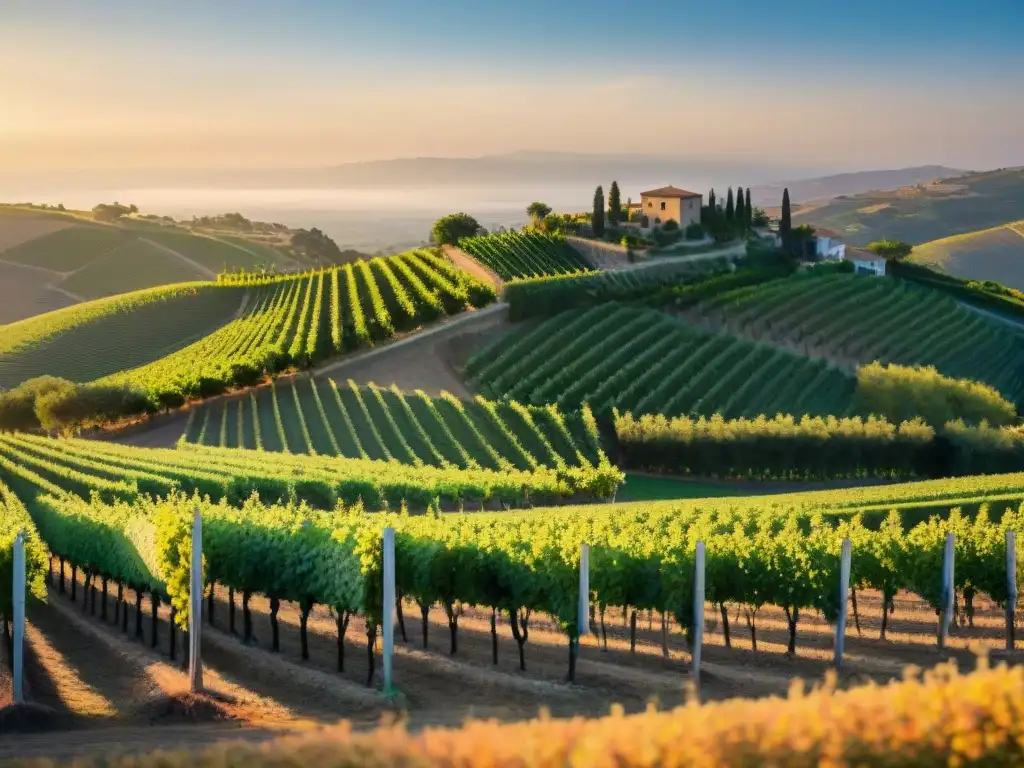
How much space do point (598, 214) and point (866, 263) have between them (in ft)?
84.6

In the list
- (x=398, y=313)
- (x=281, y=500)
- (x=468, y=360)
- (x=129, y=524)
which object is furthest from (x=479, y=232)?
Answer: (x=129, y=524)

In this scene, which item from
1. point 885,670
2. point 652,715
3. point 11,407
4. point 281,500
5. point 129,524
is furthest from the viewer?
point 11,407

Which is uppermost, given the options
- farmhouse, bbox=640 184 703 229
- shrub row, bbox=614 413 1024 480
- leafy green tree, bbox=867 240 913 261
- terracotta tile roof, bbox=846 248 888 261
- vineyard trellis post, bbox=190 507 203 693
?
farmhouse, bbox=640 184 703 229

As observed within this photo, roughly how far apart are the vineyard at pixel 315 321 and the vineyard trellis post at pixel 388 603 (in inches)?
1476

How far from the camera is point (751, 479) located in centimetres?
4294

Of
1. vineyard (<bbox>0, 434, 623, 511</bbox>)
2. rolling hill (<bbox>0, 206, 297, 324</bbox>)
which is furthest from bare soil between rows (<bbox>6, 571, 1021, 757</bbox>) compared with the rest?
rolling hill (<bbox>0, 206, 297, 324</bbox>)

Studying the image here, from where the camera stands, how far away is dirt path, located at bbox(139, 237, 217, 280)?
148375mm

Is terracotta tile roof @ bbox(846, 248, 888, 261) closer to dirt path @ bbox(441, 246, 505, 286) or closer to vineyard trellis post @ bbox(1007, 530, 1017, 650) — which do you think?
dirt path @ bbox(441, 246, 505, 286)

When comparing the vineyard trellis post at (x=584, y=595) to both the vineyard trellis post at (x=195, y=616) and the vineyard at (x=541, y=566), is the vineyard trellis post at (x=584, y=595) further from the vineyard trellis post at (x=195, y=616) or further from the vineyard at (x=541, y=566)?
the vineyard trellis post at (x=195, y=616)

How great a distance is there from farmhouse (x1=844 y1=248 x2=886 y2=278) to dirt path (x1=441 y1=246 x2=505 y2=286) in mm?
33429

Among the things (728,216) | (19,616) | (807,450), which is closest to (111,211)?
(728,216)

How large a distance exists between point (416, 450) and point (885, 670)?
28993 mm

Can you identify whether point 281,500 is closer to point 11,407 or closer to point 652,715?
point 652,715

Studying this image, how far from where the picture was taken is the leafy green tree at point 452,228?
79.2 metres
